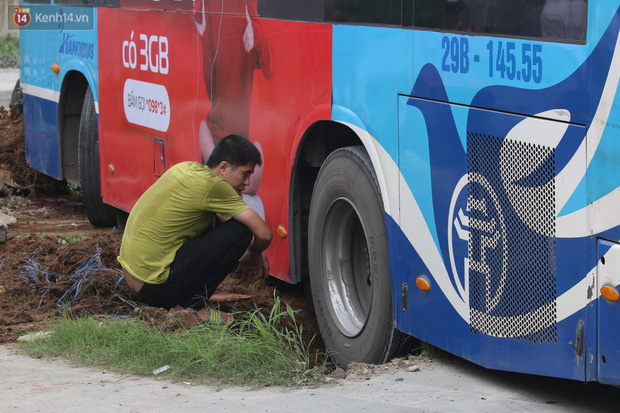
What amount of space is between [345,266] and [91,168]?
411 cm

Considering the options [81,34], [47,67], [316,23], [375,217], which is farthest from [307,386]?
[47,67]

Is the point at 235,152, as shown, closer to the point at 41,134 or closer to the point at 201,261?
the point at 201,261

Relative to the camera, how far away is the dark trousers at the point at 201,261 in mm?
5480

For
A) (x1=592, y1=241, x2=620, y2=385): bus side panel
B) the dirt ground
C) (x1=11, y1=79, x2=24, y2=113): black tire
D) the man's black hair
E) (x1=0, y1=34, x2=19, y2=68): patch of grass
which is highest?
(x1=0, y1=34, x2=19, y2=68): patch of grass

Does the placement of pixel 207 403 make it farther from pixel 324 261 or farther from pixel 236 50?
pixel 236 50

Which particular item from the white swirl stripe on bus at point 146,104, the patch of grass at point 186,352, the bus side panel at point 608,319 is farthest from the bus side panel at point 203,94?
the bus side panel at point 608,319

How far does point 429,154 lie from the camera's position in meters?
4.05

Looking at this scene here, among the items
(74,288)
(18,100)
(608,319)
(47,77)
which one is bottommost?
(74,288)

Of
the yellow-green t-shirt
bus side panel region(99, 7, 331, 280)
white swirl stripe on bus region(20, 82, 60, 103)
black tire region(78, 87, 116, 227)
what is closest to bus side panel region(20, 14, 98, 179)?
white swirl stripe on bus region(20, 82, 60, 103)

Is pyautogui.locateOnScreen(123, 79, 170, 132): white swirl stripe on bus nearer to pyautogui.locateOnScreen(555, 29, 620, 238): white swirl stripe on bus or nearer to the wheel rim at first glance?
the wheel rim

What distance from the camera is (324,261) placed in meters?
5.06

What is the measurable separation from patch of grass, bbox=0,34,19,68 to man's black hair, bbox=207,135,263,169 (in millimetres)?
20423

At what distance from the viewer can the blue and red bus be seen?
3328mm

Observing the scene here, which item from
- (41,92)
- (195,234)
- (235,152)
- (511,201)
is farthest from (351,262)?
(41,92)
